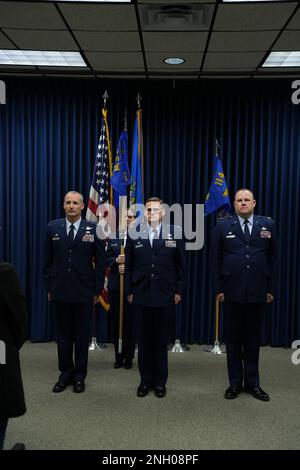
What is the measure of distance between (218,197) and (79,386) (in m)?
2.40

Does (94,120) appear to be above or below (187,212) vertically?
above

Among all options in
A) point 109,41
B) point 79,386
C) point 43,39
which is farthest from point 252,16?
point 79,386

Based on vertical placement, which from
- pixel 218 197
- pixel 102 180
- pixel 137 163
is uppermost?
pixel 137 163

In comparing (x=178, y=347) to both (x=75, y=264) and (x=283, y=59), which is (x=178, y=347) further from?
(x=283, y=59)

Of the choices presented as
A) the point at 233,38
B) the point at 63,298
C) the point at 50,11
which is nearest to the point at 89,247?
the point at 63,298

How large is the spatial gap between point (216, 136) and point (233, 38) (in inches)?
55.1

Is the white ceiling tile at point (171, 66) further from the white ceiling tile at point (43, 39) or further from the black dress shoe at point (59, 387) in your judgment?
the black dress shoe at point (59, 387)

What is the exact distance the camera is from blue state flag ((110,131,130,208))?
4.68 metres

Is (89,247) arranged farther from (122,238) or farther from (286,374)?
(286,374)

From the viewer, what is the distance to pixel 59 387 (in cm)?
361

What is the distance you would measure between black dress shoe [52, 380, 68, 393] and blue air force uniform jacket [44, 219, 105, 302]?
69 cm

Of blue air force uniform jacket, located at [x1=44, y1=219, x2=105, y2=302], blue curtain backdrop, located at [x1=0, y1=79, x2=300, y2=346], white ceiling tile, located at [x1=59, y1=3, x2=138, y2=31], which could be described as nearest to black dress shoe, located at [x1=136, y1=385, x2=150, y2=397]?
blue air force uniform jacket, located at [x1=44, y1=219, x2=105, y2=302]
